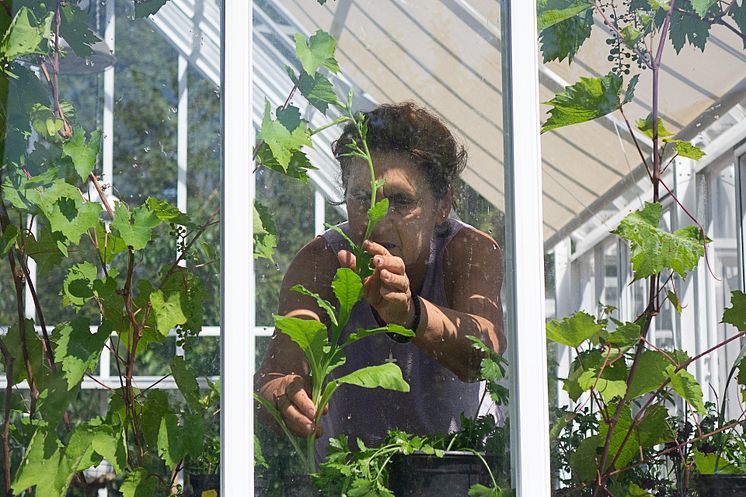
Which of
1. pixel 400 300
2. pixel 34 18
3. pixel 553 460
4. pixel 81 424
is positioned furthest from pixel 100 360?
pixel 553 460

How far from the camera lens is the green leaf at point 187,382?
1714 mm

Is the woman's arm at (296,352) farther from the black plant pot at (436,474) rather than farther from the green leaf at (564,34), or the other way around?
the green leaf at (564,34)

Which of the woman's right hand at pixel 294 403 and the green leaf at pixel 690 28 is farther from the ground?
the green leaf at pixel 690 28

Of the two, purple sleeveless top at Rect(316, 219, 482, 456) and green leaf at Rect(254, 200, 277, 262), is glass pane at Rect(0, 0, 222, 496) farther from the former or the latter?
purple sleeveless top at Rect(316, 219, 482, 456)

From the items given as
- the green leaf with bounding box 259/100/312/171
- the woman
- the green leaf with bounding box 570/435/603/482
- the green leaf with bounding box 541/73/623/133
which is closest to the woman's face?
the woman

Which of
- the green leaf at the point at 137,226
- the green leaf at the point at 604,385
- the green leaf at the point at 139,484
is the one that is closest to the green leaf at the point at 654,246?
the green leaf at the point at 604,385

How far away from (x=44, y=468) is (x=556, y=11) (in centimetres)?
141

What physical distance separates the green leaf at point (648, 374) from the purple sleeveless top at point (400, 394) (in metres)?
0.34

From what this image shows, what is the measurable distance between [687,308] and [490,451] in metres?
0.51

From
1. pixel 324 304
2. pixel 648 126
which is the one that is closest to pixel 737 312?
pixel 648 126

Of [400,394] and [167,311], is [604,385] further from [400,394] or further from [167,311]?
[167,311]

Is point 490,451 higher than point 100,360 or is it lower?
lower

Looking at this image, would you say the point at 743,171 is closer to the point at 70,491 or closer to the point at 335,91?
the point at 335,91

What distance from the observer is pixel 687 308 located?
1768 millimetres
